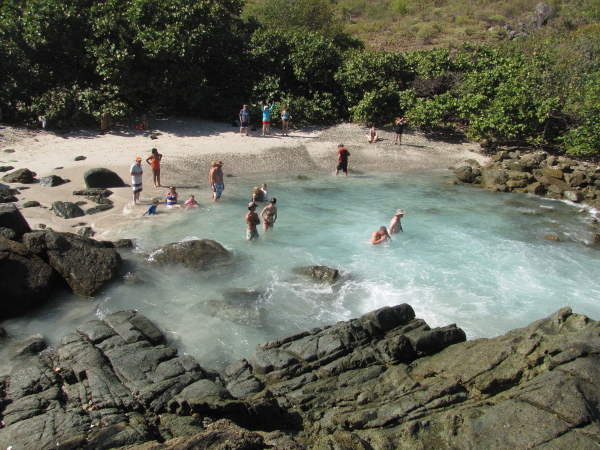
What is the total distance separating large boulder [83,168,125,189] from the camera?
1573 cm

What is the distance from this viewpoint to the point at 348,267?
12.7 metres

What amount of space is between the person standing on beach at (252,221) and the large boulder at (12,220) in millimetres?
5516

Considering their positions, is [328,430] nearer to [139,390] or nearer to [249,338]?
[139,390]

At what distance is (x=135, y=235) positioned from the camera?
13344mm

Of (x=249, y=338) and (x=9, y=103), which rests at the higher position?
(x=9, y=103)

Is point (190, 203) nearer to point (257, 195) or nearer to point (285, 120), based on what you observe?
point (257, 195)

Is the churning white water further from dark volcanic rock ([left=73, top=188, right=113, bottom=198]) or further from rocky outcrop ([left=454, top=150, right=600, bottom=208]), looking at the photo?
dark volcanic rock ([left=73, top=188, right=113, bottom=198])

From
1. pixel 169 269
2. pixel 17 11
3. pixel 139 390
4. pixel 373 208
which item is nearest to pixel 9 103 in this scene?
pixel 17 11

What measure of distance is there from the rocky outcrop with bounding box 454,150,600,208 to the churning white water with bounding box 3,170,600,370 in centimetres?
74

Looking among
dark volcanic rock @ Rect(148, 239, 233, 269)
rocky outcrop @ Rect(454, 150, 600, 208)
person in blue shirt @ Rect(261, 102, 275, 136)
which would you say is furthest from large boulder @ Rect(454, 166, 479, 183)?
dark volcanic rock @ Rect(148, 239, 233, 269)

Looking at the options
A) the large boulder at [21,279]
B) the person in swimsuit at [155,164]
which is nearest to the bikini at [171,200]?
the person in swimsuit at [155,164]

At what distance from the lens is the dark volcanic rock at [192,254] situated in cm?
1206

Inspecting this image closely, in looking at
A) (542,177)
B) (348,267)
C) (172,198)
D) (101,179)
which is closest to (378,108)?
(542,177)

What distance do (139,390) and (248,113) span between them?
1674cm
